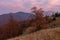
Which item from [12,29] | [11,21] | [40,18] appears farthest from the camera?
[11,21]

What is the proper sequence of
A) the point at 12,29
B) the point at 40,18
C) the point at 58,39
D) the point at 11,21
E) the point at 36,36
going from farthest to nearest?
the point at 11,21 < the point at 12,29 < the point at 40,18 < the point at 36,36 < the point at 58,39

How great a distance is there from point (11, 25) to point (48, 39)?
53.0 meters

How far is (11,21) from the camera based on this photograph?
7094cm

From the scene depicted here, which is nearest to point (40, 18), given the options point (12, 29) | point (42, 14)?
point (42, 14)

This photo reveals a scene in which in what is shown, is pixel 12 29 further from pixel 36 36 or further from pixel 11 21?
pixel 36 36

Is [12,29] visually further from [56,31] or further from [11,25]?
[56,31]

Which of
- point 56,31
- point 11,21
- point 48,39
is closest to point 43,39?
point 48,39

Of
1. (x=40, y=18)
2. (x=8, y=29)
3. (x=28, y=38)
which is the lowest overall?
(x=8, y=29)

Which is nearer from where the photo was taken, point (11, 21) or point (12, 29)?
point (12, 29)

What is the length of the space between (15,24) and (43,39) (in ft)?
183

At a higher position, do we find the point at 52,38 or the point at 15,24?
the point at 52,38

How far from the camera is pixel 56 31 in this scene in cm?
1783

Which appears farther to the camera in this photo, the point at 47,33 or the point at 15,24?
the point at 15,24

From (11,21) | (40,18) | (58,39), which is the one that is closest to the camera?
(58,39)
